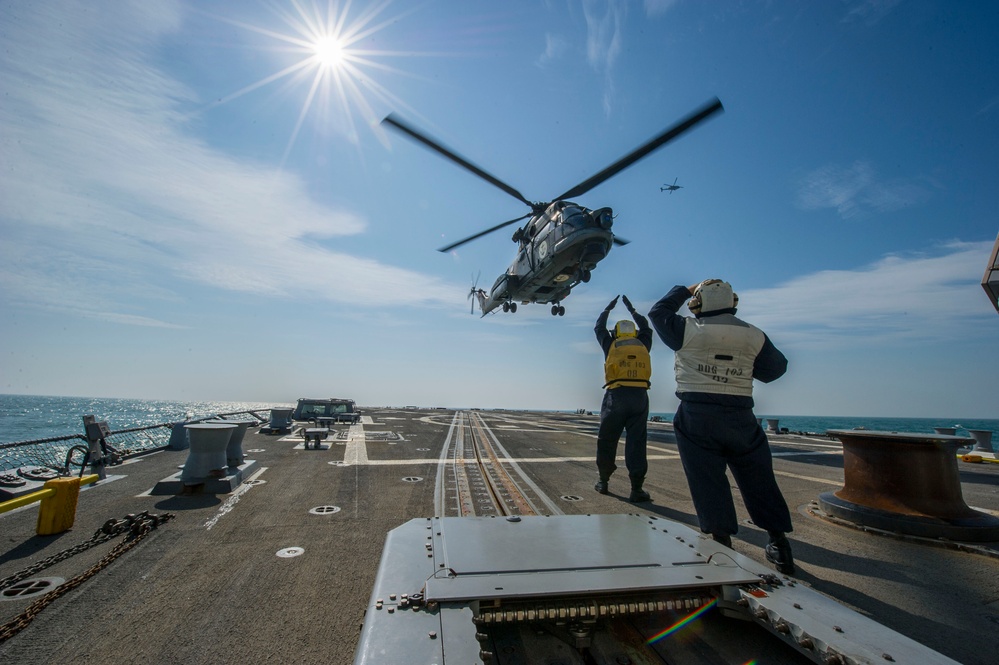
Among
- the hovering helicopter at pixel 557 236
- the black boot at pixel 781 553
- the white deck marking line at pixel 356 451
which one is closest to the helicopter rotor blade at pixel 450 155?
the hovering helicopter at pixel 557 236

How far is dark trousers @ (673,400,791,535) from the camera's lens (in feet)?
10.5

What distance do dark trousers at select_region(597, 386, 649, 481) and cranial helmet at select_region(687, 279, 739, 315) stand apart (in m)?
2.39

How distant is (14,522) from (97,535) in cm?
144

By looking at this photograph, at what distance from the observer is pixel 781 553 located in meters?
3.25

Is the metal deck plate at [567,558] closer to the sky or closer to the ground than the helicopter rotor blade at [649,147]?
closer to the ground

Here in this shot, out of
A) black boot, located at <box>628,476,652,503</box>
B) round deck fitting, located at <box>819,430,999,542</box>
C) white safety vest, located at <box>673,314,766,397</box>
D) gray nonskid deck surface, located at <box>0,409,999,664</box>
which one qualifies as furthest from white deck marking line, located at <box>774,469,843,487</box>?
white safety vest, located at <box>673,314,766,397</box>

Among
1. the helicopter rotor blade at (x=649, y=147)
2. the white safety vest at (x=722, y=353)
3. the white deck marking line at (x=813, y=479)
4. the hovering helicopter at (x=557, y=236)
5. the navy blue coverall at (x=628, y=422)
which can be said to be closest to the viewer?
the white safety vest at (x=722, y=353)

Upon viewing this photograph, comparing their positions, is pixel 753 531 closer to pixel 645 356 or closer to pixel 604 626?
pixel 645 356

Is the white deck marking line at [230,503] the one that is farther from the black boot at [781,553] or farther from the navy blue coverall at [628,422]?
the black boot at [781,553]

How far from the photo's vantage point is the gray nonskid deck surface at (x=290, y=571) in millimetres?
2316

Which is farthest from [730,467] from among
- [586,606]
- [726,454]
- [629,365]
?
[629,365]

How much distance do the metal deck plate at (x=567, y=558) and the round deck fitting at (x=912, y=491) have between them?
128 inches

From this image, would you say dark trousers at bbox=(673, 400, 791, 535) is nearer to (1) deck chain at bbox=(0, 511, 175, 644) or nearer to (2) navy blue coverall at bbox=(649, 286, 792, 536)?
(2) navy blue coverall at bbox=(649, 286, 792, 536)

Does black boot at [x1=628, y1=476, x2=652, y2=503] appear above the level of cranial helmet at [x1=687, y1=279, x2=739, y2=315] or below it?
below
